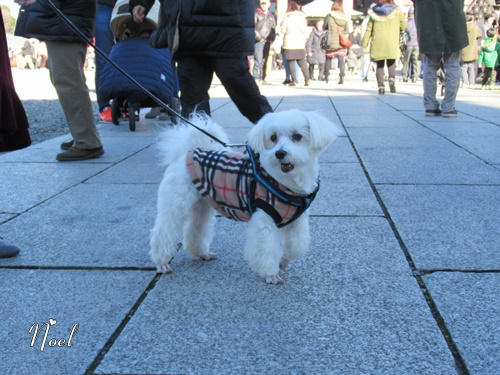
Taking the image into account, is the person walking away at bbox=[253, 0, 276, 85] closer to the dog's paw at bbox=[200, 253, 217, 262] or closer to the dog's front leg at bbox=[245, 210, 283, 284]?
the dog's paw at bbox=[200, 253, 217, 262]

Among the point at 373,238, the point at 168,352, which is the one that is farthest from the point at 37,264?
the point at 373,238

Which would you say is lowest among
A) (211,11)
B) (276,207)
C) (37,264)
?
(37,264)

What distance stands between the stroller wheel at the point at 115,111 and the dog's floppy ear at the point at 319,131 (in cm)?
562

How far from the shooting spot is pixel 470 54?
45.2 feet

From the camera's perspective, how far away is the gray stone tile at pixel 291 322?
77.4 inches

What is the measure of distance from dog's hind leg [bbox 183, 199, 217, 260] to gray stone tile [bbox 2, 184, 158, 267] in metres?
0.27

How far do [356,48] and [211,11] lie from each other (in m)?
25.9

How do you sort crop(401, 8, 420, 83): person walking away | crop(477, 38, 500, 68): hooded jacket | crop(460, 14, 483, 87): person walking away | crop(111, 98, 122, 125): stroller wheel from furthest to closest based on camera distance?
crop(401, 8, 420, 83): person walking away < crop(477, 38, 500, 68): hooded jacket < crop(460, 14, 483, 87): person walking away < crop(111, 98, 122, 125): stroller wheel

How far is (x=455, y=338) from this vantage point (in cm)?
212

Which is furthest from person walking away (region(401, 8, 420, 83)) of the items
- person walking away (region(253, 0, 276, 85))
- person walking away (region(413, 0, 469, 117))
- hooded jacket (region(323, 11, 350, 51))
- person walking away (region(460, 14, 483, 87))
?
person walking away (region(413, 0, 469, 117))

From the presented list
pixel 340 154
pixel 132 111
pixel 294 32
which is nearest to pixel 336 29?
pixel 294 32

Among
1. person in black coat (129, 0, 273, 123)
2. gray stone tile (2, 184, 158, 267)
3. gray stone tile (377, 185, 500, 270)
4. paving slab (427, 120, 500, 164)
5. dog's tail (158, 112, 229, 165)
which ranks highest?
person in black coat (129, 0, 273, 123)

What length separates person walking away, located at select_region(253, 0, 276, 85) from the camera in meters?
16.1

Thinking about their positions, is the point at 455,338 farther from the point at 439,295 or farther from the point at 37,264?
the point at 37,264
